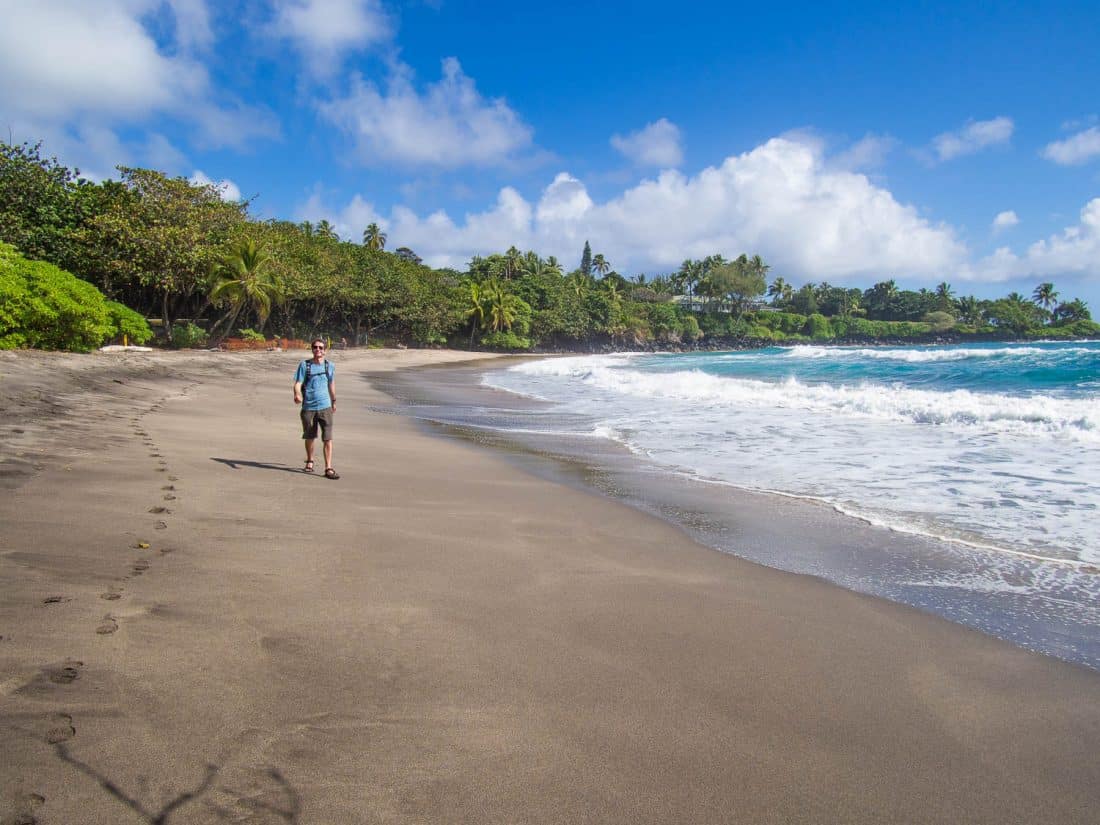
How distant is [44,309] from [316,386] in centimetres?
1571

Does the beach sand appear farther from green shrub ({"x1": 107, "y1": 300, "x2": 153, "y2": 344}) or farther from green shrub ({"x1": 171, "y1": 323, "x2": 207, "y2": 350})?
green shrub ({"x1": 171, "y1": 323, "x2": 207, "y2": 350})

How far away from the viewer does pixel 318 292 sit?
4509cm

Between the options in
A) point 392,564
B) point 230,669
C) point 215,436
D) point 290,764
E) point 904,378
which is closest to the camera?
point 290,764

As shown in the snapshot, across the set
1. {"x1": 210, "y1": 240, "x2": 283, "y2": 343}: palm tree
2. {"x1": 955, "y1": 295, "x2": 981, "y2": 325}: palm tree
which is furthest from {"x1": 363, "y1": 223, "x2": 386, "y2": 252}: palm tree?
{"x1": 955, "y1": 295, "x2": 981, "y2": 325}: palm tree

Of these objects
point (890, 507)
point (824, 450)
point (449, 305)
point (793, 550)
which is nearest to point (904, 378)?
point (824, 450)

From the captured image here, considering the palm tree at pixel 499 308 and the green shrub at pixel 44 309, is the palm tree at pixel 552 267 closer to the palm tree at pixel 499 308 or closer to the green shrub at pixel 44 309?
the palm tree at pixel 499 308

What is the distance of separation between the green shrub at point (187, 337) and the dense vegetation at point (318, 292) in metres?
0.12

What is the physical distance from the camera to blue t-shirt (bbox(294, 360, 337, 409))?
745 centimetres

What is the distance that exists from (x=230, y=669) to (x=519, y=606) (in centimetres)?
157

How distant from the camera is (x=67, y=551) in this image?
12.1 ft

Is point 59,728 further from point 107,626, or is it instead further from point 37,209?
point 37,209

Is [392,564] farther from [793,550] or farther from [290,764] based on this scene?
[793,550]

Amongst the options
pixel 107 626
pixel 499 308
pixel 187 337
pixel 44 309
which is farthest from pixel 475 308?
pixel 107 626

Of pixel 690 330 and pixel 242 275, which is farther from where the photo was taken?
pixel 690 330
